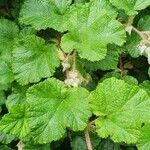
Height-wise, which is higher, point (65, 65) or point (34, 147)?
point (65, 65)

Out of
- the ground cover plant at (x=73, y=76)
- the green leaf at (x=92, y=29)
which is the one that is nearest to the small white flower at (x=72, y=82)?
the ground cover plant at (x=73, y=76)

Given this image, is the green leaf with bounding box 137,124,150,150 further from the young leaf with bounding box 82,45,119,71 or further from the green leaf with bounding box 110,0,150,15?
the green leaf with bounding box 110,0,150,15

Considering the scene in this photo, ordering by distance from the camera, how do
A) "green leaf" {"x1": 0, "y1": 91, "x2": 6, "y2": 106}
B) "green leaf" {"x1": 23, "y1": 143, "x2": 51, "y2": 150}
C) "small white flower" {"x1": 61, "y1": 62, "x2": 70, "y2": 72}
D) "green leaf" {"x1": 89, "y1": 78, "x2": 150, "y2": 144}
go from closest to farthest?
"green leaf" {"x1": 89, "y1": 78, "x2": 150, "y2": 144} < "small white flower" {"x1": 61, "y1": 62, "x2": 70, "y2": 72} < "green leaf" {"x1": 23, "y1": 143, "x2": 51, "y2": 150} < "green leaf" {"x1": 0, "y1": 91, "x2": 6, "y2": 106}

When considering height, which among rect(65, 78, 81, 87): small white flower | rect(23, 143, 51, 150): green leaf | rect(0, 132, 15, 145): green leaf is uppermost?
rect(65, 78, 81, 87): small white flower

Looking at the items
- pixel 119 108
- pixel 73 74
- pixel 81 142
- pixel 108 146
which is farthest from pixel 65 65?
pixel 108 146

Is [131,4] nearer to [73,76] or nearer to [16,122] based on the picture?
[73,76]

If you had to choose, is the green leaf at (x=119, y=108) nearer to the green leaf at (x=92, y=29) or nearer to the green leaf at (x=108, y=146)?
the green leaf at (x=92, y=29)

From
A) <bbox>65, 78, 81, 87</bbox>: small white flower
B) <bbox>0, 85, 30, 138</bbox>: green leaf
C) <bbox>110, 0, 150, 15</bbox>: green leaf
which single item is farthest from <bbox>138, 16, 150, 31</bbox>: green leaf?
<bbox>0, 85, 30, 138</bbox>: green leaf
